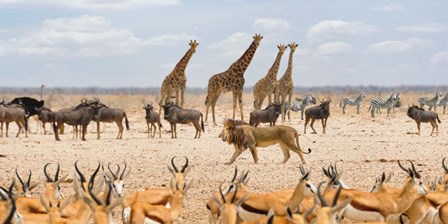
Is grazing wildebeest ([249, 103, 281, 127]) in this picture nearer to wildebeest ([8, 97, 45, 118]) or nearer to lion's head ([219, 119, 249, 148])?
wildebeest ([8, 97, 45, 118])

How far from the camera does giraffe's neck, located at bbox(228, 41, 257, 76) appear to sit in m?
34.0

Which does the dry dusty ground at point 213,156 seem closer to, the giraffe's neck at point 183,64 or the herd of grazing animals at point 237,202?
the herd of grazing animals at point 237,202

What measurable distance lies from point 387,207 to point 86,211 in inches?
151

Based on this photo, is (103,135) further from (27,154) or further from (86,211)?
(86,211)

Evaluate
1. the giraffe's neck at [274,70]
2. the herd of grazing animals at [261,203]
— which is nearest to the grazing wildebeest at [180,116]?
the giraffe's neck at [274,70]

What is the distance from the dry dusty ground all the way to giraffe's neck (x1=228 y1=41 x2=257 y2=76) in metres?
5.42

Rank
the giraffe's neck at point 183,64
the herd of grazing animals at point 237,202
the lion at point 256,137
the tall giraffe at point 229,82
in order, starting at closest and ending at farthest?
the herd of grazing animals at point 237,202 < the lion at point 256,137 < the tall giraffe at point 229,82 < the giraffe's neck at point 183,64

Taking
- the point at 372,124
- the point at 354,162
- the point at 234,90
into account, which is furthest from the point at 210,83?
the point at 354,162

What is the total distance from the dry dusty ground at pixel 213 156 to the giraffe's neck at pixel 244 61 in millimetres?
5425

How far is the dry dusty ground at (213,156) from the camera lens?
15102 millimetres

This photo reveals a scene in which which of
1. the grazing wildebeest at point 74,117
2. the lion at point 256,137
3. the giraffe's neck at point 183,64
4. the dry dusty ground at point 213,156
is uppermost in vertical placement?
the giraffe's neck at point 183,64

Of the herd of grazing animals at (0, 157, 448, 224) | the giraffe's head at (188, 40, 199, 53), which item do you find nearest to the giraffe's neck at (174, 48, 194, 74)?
the giraffe's head at (188, 40, 199, 53)

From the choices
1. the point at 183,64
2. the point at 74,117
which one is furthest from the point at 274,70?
the point at 74,117

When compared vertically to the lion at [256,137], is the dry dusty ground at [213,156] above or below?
below
